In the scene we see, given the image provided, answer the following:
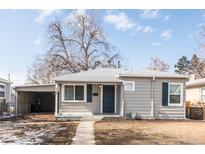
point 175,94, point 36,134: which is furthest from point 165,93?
point 36,134

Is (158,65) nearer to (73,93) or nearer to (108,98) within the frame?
(108,98)

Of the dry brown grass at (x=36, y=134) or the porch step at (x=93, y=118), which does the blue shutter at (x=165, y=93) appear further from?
the dry brown grass at (x=36, y=134)

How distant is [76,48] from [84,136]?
41.0ft

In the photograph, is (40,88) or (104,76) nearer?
(104,76)

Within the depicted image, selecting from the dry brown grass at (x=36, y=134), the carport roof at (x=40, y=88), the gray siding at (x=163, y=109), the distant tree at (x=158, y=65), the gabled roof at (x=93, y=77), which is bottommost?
the dry brown grass at (x=36, y=134)

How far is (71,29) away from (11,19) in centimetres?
711

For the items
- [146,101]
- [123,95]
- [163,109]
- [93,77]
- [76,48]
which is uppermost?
[76,48]

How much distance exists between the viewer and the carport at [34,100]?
15720 mm

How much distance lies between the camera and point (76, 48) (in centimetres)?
2144

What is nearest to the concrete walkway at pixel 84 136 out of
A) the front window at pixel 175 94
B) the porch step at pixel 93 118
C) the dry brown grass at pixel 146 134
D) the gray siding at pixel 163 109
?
the dry brown grass at pixel 146 134

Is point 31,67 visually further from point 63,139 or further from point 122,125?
point 63,139

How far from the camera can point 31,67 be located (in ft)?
55.9

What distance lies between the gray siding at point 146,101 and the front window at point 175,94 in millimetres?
217
